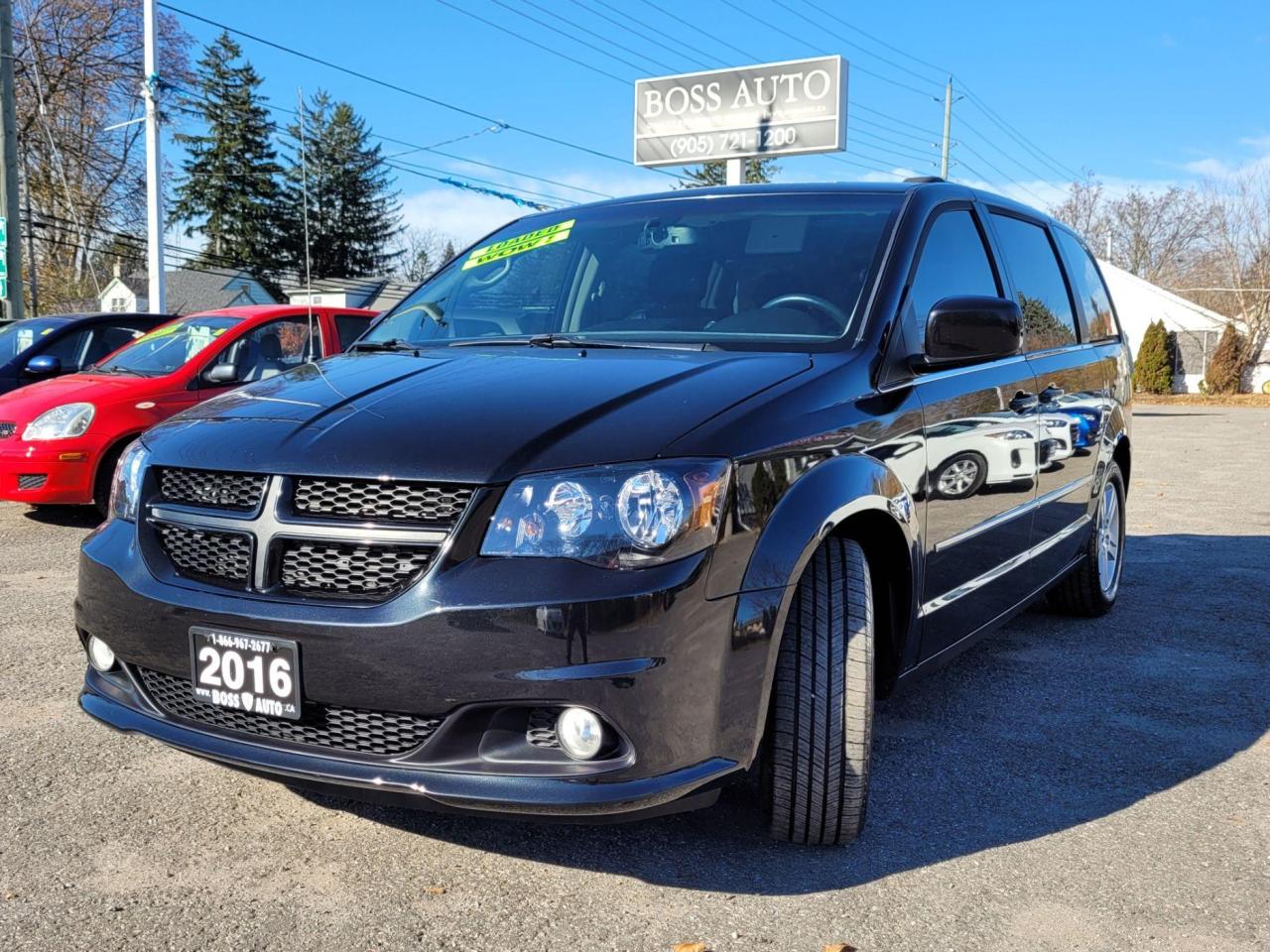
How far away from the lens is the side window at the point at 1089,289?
514 centimetres

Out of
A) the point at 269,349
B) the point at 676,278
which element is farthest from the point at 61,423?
the point at 676,278

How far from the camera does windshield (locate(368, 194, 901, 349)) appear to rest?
3309mm

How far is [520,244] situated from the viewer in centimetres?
412

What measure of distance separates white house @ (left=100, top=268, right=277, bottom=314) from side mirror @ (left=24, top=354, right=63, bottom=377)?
42082 millimetres

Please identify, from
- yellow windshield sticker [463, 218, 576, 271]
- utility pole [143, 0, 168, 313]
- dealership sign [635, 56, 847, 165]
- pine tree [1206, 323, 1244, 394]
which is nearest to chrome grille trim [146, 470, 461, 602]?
yellow windshield sticker [463, 218, 576, 271]

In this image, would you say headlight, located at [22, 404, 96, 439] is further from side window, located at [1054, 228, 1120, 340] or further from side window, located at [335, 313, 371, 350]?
side window, located at [1054, 228, 1120, 340]

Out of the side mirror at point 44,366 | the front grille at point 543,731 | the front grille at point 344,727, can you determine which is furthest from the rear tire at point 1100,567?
the side mirror at point 44,366

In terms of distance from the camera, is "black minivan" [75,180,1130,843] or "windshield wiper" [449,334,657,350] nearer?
"black minivan" [75,180,1130,843]

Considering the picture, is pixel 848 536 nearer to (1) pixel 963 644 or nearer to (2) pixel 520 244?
(1) pixel 963 644

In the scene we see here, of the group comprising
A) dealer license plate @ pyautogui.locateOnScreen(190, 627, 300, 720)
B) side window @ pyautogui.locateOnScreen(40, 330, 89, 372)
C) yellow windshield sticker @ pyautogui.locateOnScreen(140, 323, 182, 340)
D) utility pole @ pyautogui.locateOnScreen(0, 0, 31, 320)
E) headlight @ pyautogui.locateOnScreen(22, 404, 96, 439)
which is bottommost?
dealer license plate @ pyautogui.locateOnScreen(190, 627, 300, 720)

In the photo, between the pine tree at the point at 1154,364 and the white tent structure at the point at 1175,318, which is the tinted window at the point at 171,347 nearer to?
the pine tree at the point at 1154,364

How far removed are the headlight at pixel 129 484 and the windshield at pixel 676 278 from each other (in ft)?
3.47

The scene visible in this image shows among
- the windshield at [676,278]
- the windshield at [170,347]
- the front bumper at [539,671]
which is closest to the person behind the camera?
the front bumper at [539,671]

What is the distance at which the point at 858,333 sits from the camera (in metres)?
3.10
